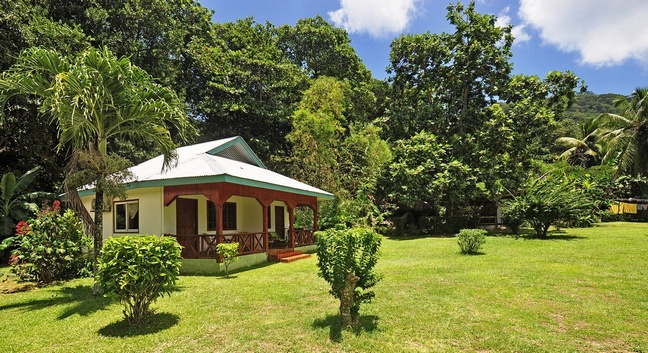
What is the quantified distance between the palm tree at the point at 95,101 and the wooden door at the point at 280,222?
9804 millimetres

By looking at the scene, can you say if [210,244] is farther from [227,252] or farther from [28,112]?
[28,112]

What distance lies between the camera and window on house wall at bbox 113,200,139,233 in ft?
44.5

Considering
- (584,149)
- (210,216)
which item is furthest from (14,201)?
(584,149)

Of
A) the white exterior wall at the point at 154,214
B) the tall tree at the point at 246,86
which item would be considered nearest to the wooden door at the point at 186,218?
the white exterior wall at the point at 154,214

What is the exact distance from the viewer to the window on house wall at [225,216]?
46.7ft

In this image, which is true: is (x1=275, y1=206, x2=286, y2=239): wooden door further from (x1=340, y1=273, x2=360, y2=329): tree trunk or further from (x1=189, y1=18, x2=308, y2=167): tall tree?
(x1=340, y1=273, x2=360, y2=329): tree trunk

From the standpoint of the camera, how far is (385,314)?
6320 millimetres

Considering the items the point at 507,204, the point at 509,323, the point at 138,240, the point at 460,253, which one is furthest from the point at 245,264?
the point at 507,204

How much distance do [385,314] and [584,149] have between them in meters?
43.5

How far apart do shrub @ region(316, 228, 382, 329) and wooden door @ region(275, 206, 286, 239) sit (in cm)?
1271

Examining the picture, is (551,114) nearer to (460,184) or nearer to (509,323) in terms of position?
(460,184)

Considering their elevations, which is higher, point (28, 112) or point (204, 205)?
point (28, 112)

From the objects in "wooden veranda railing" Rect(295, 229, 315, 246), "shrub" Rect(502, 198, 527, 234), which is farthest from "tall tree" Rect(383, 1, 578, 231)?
"wooden veranda railing" Rect(295, 229, 315, 246)

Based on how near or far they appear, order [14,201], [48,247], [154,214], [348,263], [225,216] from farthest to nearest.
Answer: [14,201] → [225,216] → [154,214] → [48,247] → [348,263]
